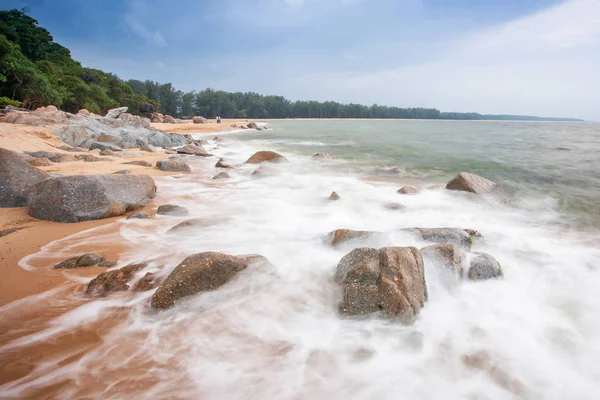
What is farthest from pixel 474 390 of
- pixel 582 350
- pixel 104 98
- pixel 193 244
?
pixel 104 98

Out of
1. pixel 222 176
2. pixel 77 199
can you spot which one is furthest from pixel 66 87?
pixel 77 199

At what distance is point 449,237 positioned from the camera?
415 cm

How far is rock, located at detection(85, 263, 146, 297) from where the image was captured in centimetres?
300

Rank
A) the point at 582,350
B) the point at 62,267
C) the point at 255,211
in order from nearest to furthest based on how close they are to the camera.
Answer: the point at 582,350 < the point at 62,267 < the point at 255,211

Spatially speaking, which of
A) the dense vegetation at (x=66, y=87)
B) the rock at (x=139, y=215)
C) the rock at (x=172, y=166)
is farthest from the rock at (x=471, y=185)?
the dense vegetation at (x=66, y=87)

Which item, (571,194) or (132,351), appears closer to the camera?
(132,351)

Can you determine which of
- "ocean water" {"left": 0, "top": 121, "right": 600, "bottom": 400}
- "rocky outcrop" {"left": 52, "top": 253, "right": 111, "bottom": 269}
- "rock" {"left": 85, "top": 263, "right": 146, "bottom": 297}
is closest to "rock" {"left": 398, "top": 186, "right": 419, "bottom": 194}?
"ocean water" {"left": 0, "top": 121, "right": 600, "bottom": 400}

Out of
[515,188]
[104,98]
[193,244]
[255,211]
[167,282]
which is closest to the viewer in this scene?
[167,282]

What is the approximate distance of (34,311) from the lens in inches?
106

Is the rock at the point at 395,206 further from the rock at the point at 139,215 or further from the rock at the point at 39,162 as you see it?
the rock at the point at 39,162

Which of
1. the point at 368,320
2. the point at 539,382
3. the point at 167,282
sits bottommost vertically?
the point at 539,382

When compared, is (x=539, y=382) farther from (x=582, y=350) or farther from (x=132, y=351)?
(x=132, y=351)

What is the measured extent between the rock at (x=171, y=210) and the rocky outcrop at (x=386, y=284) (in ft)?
10.5

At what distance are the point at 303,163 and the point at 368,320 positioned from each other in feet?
32.3
